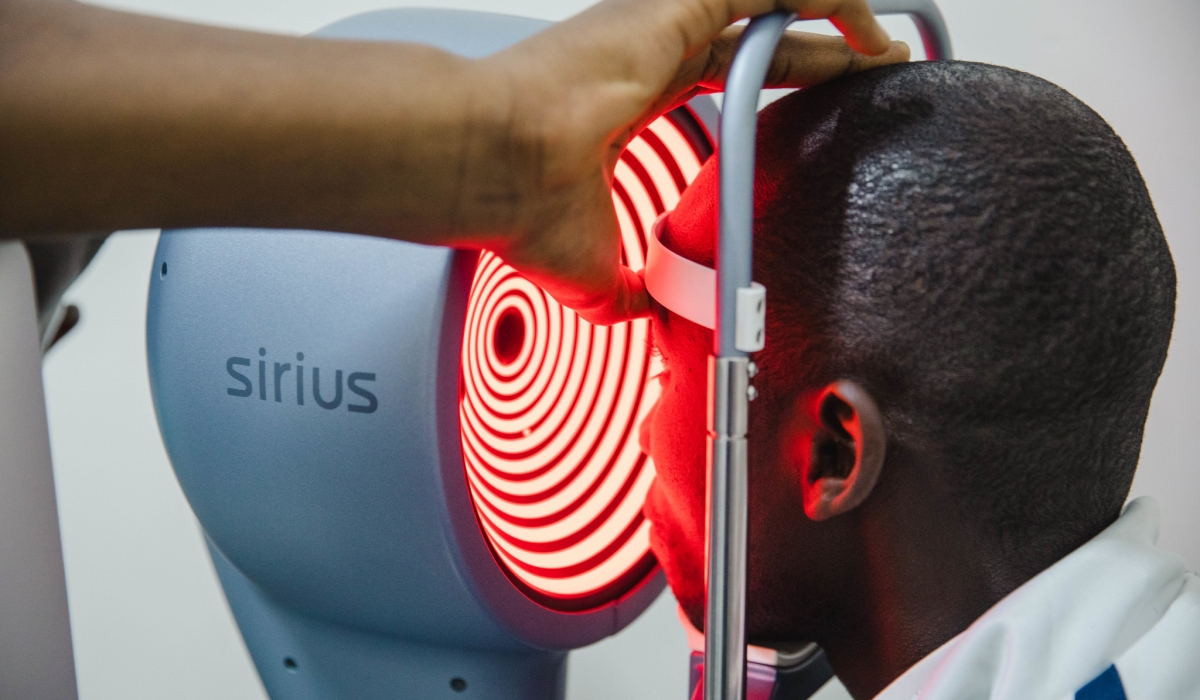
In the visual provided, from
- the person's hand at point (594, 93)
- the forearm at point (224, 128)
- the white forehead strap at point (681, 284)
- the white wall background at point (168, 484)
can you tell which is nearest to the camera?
the forearm at point (224, 128)

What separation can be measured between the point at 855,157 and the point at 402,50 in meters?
0.32

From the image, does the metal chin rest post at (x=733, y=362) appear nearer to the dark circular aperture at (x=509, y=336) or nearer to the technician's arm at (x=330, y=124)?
the technician's arm at (x=330, y=124)

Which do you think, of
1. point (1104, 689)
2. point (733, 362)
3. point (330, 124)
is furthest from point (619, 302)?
point (1104, 689)

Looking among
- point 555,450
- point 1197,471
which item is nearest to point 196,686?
point 555,450

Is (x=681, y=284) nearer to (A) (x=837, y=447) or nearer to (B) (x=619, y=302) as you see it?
(B) (x=619, y=302)

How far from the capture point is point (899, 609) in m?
0.76

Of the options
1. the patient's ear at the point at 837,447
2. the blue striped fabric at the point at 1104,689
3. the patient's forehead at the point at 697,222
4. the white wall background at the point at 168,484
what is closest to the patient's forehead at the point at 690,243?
the patient's forehead at the point at 697,222

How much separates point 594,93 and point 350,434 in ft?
1.15

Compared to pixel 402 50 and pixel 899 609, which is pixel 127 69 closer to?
pixel 402 50

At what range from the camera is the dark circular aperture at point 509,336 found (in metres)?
0.93

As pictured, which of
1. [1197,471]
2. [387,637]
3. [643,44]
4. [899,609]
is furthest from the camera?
[1197,471]

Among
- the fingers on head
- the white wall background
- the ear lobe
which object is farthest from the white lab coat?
the white wall background

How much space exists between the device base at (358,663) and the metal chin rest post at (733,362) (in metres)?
0.35

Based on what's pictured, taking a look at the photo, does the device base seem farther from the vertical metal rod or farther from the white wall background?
the white wall background
